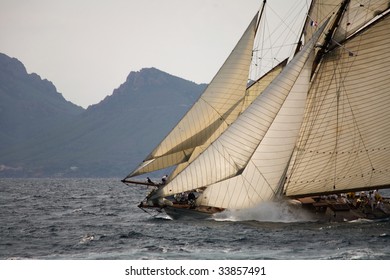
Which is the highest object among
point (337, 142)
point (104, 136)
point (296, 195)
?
point (104, 136)

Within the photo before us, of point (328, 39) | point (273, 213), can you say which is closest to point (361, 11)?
point (328, 39)

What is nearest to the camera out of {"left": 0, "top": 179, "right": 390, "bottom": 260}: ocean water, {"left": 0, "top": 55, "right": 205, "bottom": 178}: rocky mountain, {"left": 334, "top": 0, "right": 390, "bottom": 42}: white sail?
{"left": 0, "top": 179, "right": 390, "bottom": 260}: ocean water

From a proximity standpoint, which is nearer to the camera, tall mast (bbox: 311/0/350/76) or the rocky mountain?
tall mast (bbox: 311/0/350/76)

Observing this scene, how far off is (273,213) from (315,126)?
5280 millimetres

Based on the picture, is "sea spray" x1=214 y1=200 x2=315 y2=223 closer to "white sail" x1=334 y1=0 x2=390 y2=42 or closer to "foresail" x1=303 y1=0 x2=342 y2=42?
"foresail" x1=303 y1=0 x2=342 y2=42

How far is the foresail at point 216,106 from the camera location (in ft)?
132

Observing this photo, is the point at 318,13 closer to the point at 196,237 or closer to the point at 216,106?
the point at 216,106

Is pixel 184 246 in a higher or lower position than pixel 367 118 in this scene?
lower

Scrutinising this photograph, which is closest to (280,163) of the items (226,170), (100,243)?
(226,170)

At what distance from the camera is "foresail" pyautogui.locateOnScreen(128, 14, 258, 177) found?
40250 mm

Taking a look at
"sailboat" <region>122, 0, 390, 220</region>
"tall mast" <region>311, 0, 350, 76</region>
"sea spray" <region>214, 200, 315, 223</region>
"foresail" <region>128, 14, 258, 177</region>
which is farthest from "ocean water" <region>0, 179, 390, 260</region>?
"tall mast" <region>311, 0, 350, 76</region>

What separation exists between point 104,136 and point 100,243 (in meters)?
158

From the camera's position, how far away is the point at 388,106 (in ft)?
128
